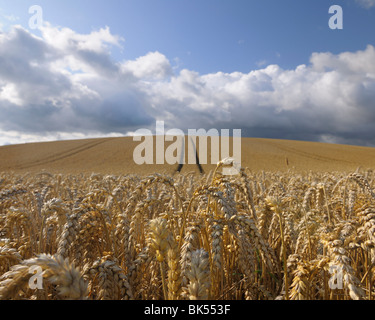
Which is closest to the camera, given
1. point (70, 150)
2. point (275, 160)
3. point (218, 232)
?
point (218, 232)

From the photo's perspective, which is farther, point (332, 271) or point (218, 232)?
point (218, 232)

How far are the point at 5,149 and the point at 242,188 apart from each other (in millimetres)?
66412

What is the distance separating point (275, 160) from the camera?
44.1 meters

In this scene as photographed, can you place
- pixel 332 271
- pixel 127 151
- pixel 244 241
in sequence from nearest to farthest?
pixel 332 271 < pixel 244 241 < pixel 127 151

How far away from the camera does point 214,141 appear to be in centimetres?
5859
